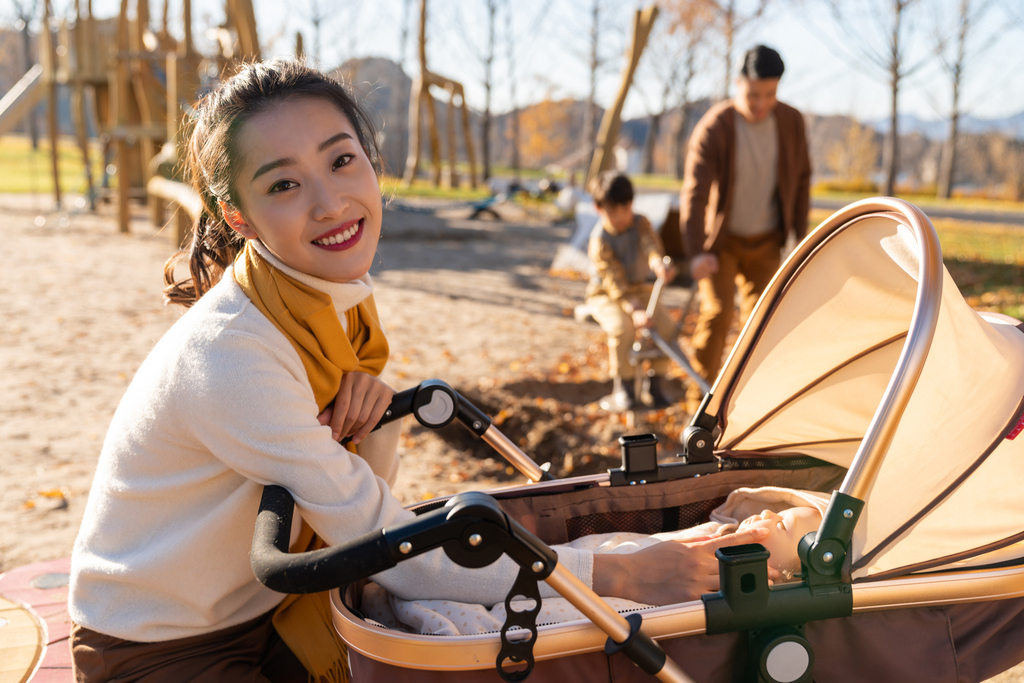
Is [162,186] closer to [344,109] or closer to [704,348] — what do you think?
[704,348]

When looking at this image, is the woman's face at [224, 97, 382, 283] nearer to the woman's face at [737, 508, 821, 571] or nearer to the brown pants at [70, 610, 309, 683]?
the brown pants at [70, 610, 309, 683]

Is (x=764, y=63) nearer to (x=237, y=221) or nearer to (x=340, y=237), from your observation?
(x=340, y=237)

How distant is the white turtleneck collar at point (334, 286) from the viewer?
61.8 inches

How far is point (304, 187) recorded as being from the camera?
1538 millimetres

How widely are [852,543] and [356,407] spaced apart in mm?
1108

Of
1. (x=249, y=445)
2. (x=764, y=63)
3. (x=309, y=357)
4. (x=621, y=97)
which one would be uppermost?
(x=621, y=97)

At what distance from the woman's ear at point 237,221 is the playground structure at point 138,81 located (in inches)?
157

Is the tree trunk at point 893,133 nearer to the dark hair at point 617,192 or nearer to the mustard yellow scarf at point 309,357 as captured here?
the dark hair at point 617,192

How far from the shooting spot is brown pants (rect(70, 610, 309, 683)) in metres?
1.53

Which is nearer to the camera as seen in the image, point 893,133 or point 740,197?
point 740,197

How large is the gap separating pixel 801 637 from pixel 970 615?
45 centimetres

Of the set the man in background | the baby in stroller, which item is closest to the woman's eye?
the baby in stroller

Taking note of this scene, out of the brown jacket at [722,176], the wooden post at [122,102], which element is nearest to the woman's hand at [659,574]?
the brown jacket at [722,176]

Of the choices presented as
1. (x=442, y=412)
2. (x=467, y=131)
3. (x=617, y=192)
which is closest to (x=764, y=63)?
(x=617, y=192)
